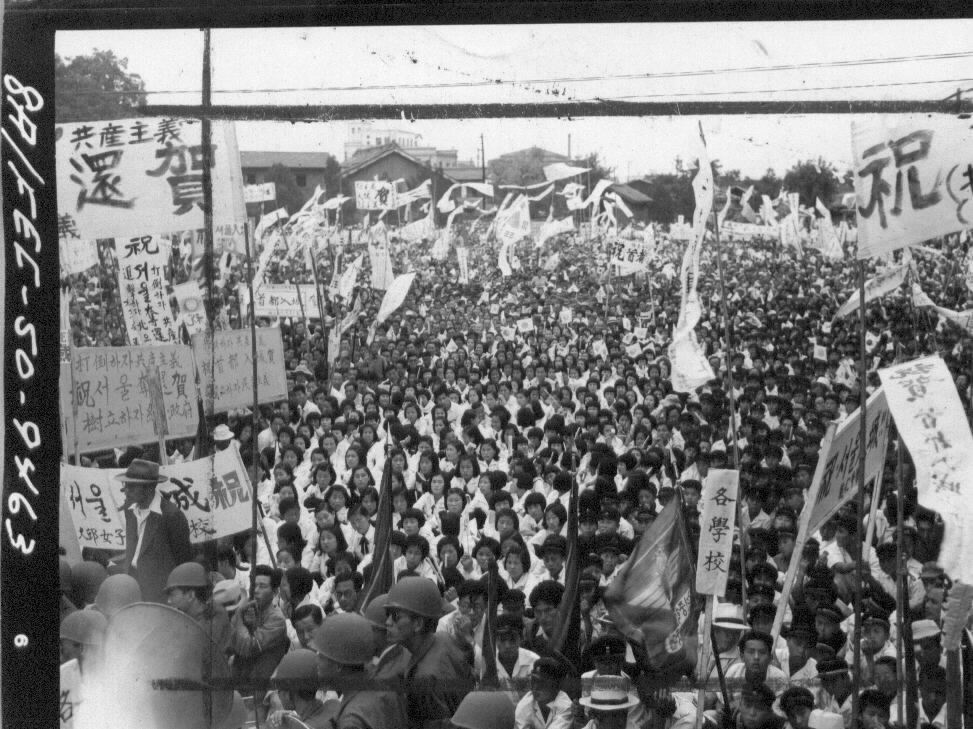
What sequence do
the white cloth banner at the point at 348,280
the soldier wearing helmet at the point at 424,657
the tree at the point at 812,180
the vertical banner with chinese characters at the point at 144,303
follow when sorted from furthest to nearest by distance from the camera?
1. the white cloth banner at the point at 348,280
2. the tree at the point at 812,180
3. the vertical banner with chinese characters at the point at 144,303
4. the soldier wearing helmet at the point at 424,657

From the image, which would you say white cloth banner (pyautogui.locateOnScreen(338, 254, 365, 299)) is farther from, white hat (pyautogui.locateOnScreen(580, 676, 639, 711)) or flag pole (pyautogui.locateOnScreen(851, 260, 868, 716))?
flag pole (pyautogui.locateOnScreen(851, 260, 868, 716))

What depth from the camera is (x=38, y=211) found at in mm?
2900

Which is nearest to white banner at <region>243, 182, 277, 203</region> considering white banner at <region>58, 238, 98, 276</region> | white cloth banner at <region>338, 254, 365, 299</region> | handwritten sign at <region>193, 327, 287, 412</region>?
handwritten sign at <region>193, 327, 287, 412</region>

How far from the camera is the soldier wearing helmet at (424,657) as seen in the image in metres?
3.49

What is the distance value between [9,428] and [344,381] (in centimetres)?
773

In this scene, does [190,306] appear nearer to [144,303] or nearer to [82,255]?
[144,303]

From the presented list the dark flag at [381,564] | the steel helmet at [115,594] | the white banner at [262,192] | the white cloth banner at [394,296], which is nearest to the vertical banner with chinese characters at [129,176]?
the steel helmet at [115,594]

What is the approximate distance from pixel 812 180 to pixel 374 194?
12.7 ft

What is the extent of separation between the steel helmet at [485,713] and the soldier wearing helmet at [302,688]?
45 centimetres

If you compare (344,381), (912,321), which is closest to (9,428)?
(344,381)

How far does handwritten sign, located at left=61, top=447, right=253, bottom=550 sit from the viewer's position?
4.08 m

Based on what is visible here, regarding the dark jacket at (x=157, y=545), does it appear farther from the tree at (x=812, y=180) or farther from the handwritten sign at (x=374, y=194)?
the handwritten sign at (x=374, y=194)

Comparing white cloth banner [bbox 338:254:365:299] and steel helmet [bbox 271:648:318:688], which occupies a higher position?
white cloth banner [bbox 338:254:365:299]

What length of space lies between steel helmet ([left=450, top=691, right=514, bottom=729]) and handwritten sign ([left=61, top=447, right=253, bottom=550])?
144 centimetres
